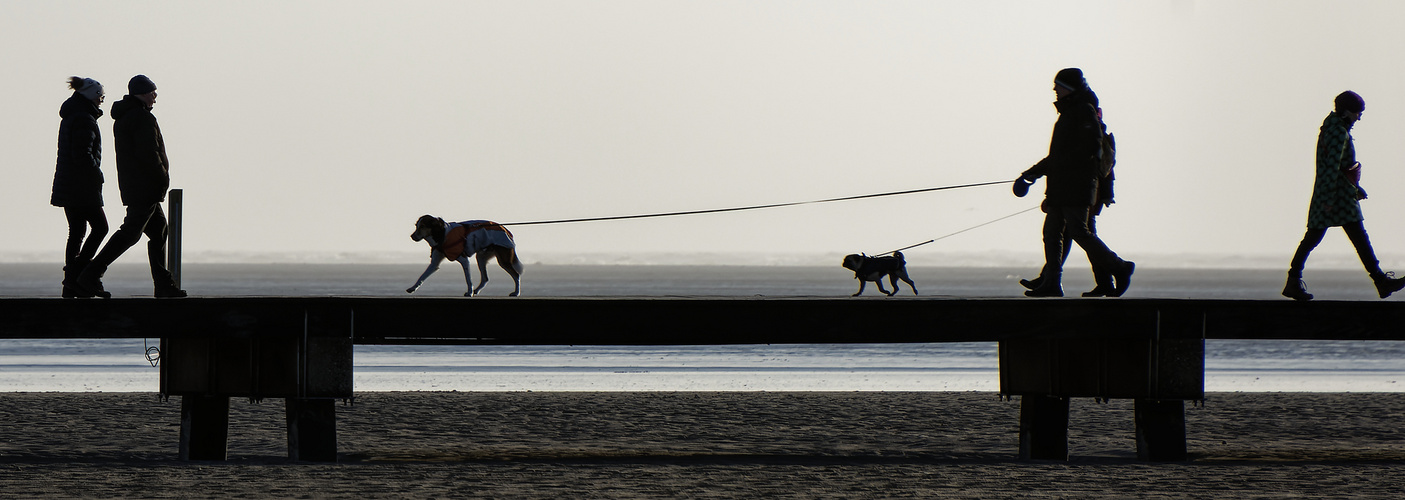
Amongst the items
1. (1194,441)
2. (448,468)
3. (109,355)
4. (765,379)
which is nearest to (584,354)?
(765,379)

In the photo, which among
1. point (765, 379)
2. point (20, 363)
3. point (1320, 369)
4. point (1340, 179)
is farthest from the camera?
point (1320, 369)

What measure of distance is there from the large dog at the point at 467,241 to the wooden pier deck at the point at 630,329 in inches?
70.0

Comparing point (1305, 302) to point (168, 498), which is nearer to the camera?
point (168, 498)

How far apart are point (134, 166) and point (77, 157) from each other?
1.11ft

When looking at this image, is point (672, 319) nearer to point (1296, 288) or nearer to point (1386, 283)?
point (1296, 288)

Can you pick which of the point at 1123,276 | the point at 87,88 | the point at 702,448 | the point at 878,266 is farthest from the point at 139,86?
the point at 878,266

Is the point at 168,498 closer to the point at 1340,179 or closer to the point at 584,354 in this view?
the point at 1340,179

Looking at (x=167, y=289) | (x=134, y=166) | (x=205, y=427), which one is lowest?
(x=205, y=427)

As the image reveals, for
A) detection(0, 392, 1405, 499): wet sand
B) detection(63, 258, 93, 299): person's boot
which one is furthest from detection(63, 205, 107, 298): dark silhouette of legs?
detection(0, 392, 1405, 499): wet sand

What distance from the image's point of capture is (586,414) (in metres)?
14.1

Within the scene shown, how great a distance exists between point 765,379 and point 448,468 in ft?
44.5

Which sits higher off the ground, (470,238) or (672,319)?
(470,238)

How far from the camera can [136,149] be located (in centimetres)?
881

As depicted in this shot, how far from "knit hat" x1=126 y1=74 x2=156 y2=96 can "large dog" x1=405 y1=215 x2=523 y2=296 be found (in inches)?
103
